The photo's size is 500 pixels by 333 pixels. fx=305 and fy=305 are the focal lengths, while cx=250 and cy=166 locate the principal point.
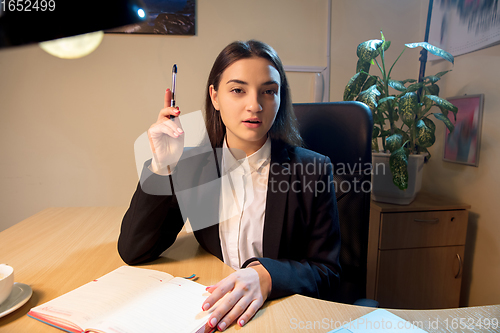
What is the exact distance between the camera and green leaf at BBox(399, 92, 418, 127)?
146cm

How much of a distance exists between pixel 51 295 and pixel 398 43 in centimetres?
234

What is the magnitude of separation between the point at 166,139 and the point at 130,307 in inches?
18.1

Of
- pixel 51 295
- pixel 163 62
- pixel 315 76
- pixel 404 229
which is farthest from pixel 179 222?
pixel 315 76

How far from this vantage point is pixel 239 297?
0.60 metres

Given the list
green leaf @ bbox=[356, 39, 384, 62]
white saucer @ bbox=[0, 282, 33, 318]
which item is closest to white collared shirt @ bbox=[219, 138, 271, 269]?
white saucer @ bbox=[0, 282, 33, 318]

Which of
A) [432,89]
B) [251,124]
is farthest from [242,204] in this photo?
[432,89]

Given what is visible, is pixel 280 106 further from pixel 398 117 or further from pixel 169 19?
pixel 169 19

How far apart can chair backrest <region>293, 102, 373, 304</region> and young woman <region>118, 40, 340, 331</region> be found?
98 millimetres

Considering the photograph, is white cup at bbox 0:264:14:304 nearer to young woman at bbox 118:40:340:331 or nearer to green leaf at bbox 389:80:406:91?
young woman at bbox 118:40:340:331

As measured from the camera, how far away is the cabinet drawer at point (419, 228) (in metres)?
1.53

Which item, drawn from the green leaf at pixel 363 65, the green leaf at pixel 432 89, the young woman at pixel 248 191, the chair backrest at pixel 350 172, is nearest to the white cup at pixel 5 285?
the young woman at pixel 248 191

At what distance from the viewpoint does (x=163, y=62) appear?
197cm

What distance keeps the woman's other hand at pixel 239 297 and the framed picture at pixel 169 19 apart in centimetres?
173

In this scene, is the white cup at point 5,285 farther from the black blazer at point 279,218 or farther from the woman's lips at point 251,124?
the woman's lips at point 251,124
